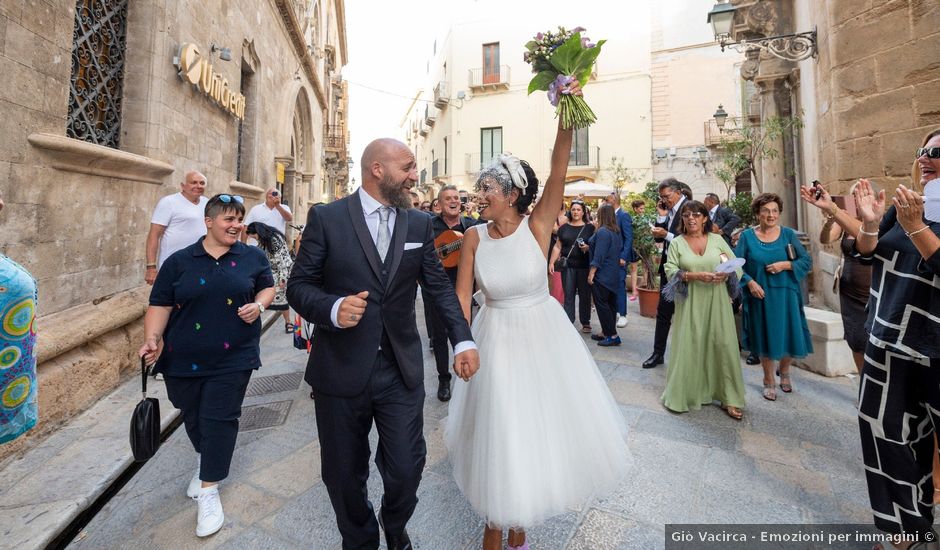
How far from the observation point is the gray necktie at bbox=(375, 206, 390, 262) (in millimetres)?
1983

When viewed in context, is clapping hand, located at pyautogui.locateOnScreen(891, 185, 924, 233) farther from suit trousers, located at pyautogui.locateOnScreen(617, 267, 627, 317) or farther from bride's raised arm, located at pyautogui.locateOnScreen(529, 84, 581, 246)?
suit trousers, located at pyautogui.locateOnScreen(617, 267, 627, 317)

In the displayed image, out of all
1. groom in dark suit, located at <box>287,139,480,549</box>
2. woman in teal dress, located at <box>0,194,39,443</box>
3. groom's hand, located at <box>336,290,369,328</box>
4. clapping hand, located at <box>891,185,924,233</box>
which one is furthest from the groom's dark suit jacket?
clapping hand, located at <box>891,185,924,233</box>

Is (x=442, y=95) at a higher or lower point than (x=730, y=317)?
higher

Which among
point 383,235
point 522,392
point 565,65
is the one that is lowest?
point 522,392

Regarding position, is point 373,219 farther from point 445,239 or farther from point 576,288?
point 576,288

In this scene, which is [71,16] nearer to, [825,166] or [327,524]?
[327,524]

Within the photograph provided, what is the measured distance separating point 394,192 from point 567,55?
120 cm

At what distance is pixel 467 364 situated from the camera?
1944mm

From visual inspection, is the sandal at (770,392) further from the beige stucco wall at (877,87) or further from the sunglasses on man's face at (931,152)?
the sunglasses on man's face at (931,152)

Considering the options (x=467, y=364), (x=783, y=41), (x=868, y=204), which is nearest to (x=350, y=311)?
(x=467, y=364)

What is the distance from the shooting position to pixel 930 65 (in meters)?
3.92

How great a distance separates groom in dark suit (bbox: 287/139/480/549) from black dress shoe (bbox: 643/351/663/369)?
371 centimetres

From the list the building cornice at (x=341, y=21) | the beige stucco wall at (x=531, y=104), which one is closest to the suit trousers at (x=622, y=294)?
the beige stucco wall at (x=531, y=104)

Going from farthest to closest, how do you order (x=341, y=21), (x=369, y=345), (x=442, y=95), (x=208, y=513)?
(x=442, y=95), (x=341, y=21), (x=208, y=513), (x=369, y=345)
